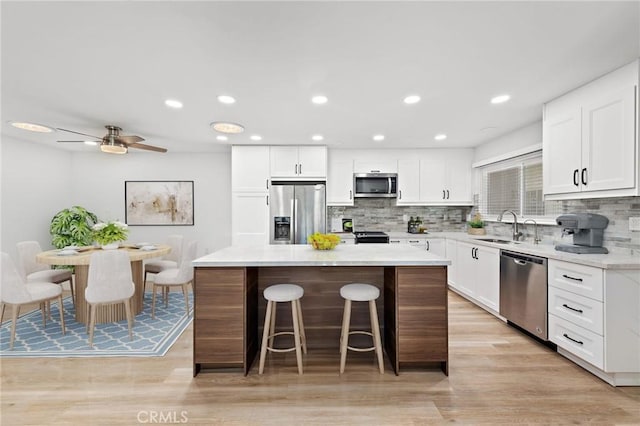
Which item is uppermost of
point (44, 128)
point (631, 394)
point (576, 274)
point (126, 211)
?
point (44, 128)

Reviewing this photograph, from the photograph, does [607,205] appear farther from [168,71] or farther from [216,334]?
[168,71]

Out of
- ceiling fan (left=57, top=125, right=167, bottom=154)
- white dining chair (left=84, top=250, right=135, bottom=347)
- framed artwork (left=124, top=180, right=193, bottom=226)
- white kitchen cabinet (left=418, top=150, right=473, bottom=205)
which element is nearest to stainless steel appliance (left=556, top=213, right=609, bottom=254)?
white kitchen cabinet (left=418, top=150, right=473, bottom=205)

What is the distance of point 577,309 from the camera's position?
7.43ft

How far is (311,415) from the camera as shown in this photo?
1.76 m

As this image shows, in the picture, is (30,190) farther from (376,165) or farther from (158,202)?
(376,165)

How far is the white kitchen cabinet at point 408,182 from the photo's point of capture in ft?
16.0

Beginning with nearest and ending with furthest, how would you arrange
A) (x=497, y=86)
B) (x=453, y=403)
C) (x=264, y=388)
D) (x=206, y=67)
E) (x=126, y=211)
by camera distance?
(x=453, y=403)
(x=264, y=388)
(x=206, y=67)
(x=497, y=86)
(x=126, y=211)

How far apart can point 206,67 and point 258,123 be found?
1.36 m

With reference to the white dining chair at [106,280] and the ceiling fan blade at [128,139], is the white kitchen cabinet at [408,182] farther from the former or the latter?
the white dining chair at [106,280]

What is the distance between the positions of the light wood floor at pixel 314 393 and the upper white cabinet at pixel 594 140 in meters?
1.51

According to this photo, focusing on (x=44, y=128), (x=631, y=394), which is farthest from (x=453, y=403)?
(x=44, y=128)

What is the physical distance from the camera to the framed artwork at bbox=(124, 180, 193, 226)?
5324 millimetres

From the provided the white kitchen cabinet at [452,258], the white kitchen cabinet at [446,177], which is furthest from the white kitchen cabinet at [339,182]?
the white kitchen cabinet at [452,258]

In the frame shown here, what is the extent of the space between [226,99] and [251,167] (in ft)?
6.16
